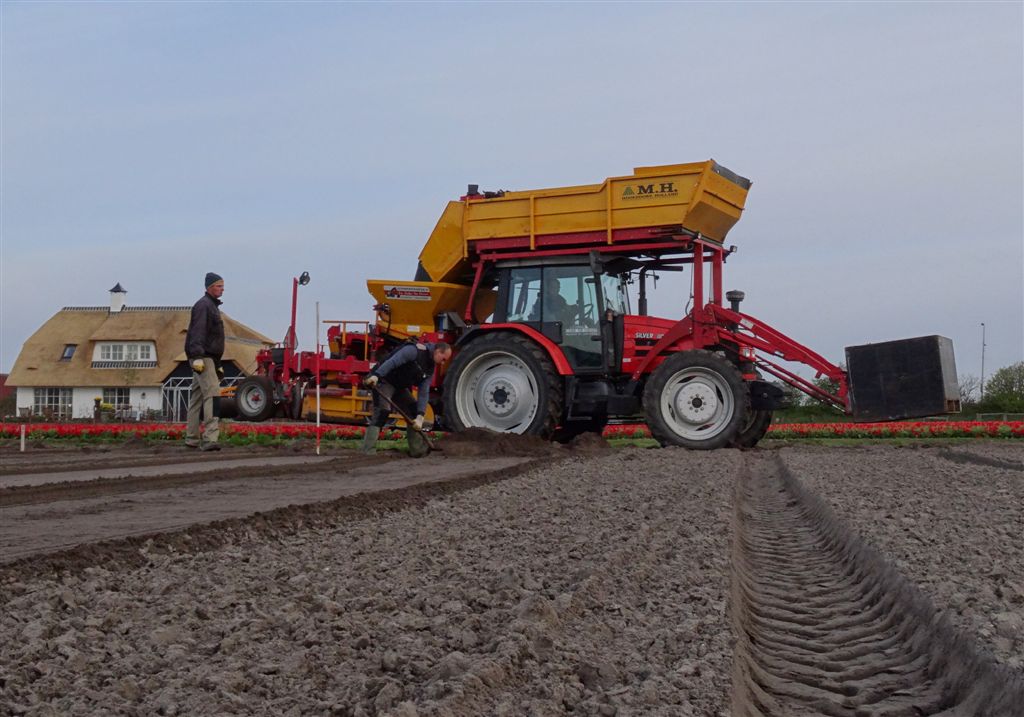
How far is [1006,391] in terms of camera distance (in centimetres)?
3631

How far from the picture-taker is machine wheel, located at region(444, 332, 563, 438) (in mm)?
12625

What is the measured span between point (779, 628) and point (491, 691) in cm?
171

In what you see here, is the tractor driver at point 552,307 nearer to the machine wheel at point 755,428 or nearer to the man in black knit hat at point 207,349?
the machine wheel at point 755,428

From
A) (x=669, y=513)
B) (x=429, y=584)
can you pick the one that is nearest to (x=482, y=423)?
(x=669, y=513)

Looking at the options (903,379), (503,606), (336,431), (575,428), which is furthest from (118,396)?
(503,606)

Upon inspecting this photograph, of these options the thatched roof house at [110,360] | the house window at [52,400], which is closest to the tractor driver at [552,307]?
the thatched roof house at [110,360]

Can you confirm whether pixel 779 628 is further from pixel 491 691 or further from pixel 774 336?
pixel 774 336

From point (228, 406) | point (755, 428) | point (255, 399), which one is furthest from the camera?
point (228, 406)

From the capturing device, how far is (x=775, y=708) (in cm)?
300

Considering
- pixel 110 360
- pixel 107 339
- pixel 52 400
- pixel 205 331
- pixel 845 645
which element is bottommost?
pixel 845 645

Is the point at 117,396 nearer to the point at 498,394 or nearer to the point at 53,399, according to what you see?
the point at 53,399

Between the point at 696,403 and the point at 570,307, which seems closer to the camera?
the point at 696,403

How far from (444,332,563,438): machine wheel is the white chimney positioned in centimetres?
4675

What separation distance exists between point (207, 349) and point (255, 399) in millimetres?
4019
